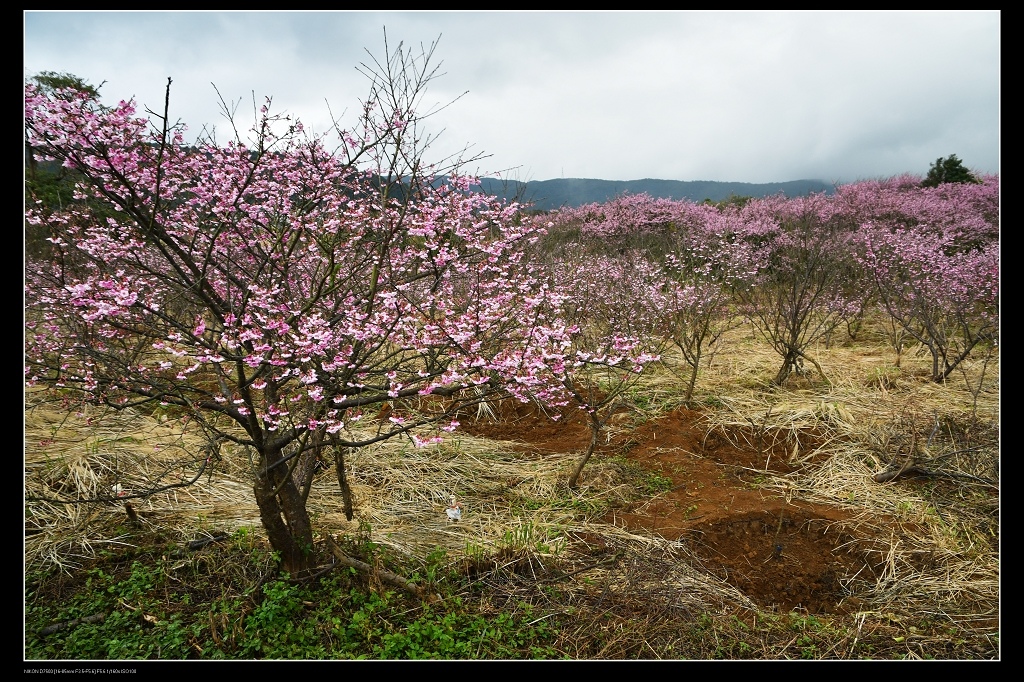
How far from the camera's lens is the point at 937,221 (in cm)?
994

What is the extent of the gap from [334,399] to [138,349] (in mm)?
1426

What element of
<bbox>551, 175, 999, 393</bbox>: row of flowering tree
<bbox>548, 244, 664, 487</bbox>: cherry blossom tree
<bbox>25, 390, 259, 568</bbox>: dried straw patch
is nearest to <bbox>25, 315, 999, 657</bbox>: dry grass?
<bbox>25, 390, 259, 568</bbox>: dried straw patch

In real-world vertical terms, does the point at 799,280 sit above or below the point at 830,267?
below

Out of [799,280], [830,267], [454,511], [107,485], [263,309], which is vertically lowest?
[454,511]

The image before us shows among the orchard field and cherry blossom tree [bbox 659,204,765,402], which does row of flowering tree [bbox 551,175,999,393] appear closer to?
cherry blossom tree [bbox 659,204,765,402]

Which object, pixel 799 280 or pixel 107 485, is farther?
pixel 799 280

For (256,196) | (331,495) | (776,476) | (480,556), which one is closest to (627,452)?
(776,476)

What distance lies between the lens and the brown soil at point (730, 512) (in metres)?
3.26

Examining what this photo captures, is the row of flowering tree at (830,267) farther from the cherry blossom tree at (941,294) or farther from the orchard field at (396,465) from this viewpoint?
the orchard field at (396,465)

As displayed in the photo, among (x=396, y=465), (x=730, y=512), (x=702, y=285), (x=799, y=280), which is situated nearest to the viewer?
(x=730, y=512)

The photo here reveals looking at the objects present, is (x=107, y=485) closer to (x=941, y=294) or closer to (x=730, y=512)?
(x=730, y=512)

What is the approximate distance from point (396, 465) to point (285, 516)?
1658mm

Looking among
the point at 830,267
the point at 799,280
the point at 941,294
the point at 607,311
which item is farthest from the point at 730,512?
the point at 830,267

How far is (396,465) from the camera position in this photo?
15.6 ft
